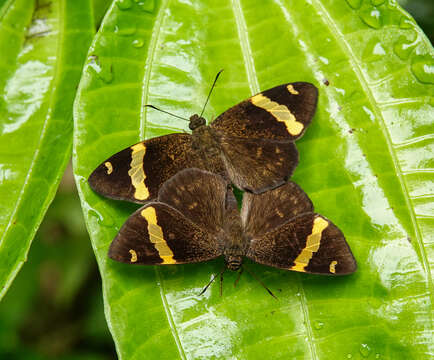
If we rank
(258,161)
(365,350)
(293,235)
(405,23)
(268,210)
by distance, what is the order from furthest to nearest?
1. (258,161)
2. (268,210)
3. (293,235)
4. (405,23)
5. (365,350)

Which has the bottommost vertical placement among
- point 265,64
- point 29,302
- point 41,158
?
point 29,302

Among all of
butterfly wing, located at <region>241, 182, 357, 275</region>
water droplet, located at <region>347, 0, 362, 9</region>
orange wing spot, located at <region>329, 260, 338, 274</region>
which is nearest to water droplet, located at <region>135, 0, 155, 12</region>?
water droplet, located at <region>347, 0, 362, 9</region>

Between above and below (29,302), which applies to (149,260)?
above

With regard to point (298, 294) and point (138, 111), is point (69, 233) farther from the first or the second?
point (298, 294)

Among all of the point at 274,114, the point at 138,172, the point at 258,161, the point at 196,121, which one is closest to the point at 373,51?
the point at 274,114

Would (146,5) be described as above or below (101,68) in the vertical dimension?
above

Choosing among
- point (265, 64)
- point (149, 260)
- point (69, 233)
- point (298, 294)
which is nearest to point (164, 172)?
point (149, 260)

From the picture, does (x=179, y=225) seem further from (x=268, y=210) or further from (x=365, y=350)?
(x=365, y=350)

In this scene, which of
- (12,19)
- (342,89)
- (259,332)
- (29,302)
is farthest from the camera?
(29,302)
